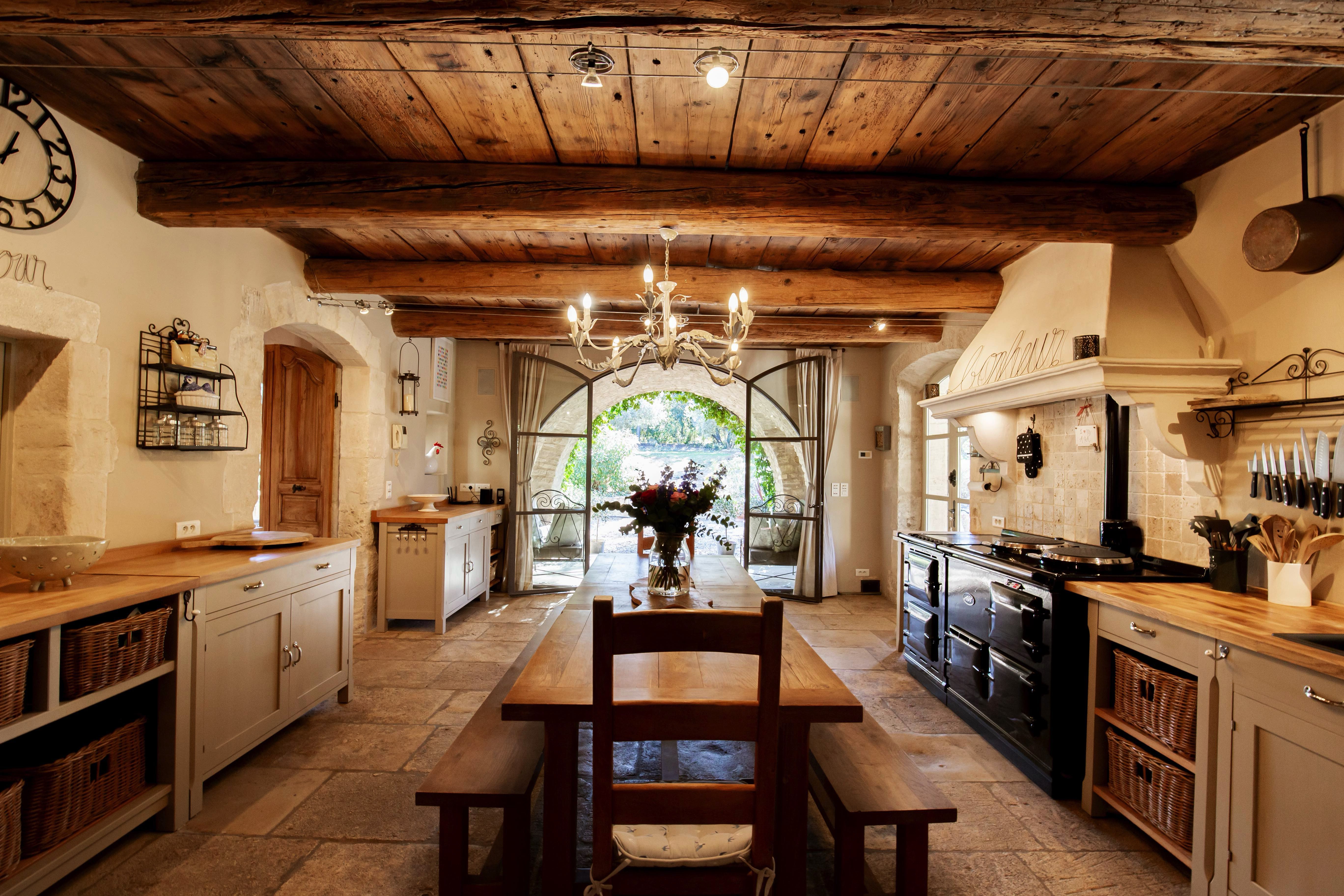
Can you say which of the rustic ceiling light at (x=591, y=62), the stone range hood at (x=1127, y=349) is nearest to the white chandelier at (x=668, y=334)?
the rustic ceiling light at (x=591, y=62)

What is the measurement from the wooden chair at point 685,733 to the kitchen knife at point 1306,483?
2152mm

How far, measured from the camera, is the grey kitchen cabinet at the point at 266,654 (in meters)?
2.52

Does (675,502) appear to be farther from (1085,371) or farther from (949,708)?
(949,708)

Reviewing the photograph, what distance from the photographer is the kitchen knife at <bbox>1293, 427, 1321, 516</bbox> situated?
7.50 ft

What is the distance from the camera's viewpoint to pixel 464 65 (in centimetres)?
215

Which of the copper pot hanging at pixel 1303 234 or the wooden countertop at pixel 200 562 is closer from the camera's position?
the copper pot hanging at pixel 1303 234

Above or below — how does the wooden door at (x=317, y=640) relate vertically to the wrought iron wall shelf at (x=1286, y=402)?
below

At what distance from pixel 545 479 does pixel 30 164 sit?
15.5 ft

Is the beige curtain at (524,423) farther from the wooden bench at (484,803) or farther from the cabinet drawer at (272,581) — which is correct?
the wooden bench at (484,803)

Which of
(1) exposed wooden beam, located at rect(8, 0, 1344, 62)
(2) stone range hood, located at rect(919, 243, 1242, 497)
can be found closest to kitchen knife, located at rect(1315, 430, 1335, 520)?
(2) stone range hood, located at rect(919, 243, 1242, 497)

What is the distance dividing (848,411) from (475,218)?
4.75 m

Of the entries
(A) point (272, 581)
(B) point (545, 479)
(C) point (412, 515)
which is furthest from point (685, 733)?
(B) point (545, 479)

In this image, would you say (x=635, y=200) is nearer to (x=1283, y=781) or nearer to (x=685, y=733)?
(x=685, y=733)

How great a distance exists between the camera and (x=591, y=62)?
6.11ft
